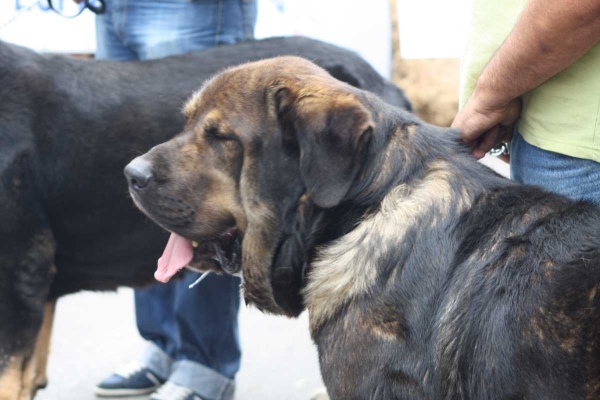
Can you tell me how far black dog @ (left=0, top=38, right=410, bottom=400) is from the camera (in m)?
3.55

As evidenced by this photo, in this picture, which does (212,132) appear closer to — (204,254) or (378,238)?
(204,254)

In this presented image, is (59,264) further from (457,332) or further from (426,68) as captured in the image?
(426,68)

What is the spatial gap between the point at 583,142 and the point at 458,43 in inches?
70.2

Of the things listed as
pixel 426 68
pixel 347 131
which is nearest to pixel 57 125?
pixel 347 131

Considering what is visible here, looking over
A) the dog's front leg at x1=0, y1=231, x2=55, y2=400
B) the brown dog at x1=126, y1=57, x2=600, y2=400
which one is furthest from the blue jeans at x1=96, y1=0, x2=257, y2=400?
the brown dog at x1=126, y1=57, x2=600, y2=400

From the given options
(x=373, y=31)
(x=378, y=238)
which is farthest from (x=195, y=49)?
(x=373, y=31)

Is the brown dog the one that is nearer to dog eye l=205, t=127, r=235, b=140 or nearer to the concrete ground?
dog eye l=205, t=127, r=235, b=140

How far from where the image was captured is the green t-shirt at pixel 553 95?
8.07 feet

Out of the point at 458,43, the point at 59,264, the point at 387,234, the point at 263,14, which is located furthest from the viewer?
the point at 263,14

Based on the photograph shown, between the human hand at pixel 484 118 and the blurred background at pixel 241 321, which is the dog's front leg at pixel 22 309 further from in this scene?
the human hand at pixel 484 118

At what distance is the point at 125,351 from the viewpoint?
A: 199 inches

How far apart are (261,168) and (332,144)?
30cm

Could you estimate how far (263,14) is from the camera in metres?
5.80

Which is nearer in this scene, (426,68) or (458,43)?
(458,43)
